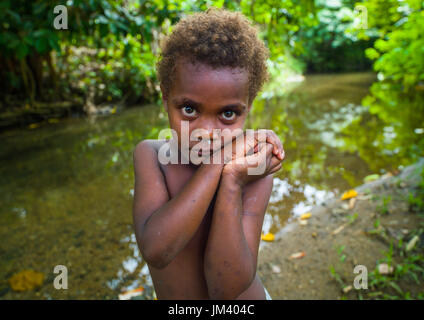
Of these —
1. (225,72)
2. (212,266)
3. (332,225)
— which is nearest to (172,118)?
(225,72)

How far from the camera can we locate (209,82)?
3.46 ft

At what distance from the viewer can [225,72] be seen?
1.07 metres

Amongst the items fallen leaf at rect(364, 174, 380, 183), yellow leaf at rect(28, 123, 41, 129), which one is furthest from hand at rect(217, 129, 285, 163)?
yellow leaf at rect(28, 123, 41, 129)

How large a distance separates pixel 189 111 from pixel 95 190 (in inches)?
109

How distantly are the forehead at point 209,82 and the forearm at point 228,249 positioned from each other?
31 cm

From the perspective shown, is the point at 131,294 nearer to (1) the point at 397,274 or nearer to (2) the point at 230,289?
(2) the point at 230,289

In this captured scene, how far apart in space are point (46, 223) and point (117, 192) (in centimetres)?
79

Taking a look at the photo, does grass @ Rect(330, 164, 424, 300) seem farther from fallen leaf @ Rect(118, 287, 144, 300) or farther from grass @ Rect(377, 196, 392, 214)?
fallen leaf @ Rect(118, 287, 144, 300)

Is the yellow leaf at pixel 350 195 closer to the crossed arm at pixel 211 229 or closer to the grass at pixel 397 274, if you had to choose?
the grass at pixel 397 274

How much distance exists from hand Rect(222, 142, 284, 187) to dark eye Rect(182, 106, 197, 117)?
230 mm

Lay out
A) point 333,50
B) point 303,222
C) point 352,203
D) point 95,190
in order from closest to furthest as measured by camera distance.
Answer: point 303,222
point 352,203
point 95,190
point 333,50

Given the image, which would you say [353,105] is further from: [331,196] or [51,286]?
[51,286]

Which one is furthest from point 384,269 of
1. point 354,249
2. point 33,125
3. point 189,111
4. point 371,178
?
point 33,125

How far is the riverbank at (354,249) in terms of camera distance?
198 centimetres
